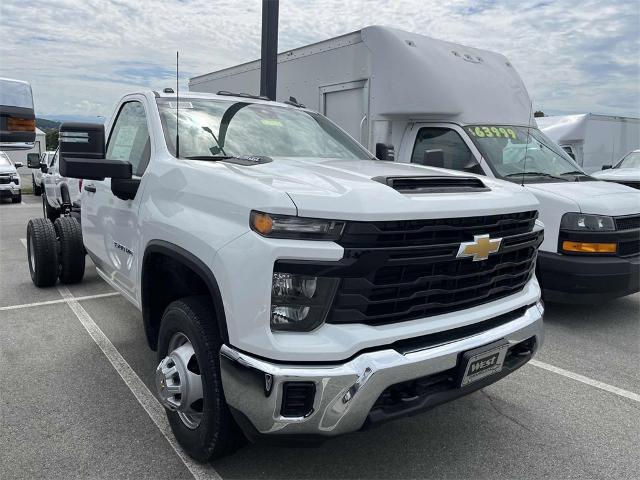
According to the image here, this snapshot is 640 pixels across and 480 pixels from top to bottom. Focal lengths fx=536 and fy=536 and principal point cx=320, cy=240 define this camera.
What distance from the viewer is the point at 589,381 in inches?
155

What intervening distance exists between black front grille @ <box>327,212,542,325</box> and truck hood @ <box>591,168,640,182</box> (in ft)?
35.6

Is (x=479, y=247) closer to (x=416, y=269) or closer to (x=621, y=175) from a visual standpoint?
(x=416, y=269)

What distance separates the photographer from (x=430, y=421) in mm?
3252

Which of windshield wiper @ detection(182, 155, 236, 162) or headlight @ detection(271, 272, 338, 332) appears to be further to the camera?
windshield wiper @ detection(182, 155, 236, 162)

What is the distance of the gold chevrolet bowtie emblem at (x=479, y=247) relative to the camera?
7.95 feet

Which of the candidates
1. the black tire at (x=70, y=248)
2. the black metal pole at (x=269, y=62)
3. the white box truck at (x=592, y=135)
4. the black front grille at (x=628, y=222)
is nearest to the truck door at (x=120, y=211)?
the black tire at (x=70, y=248)

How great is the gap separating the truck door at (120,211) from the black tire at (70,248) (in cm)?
117

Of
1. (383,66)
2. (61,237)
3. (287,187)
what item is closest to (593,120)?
(383,66)

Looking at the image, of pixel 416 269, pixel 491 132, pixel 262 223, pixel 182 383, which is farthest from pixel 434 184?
pixel 491 132

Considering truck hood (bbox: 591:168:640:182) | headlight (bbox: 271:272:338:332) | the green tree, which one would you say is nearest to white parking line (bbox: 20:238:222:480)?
headlight (bbox: 271:272:338:332)

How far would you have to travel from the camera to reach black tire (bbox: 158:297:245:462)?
242cm

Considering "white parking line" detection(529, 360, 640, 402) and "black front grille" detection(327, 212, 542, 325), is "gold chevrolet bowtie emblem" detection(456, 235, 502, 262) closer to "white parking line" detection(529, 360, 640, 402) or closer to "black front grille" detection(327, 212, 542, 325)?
"black front grille" detection(327, 212, 542, 325)

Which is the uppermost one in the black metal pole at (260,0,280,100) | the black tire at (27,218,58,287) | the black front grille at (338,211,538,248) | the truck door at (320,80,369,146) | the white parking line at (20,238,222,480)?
the black metal pole at (260,0,280,100)

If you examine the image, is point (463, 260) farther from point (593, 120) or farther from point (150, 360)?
point (593, 120)
